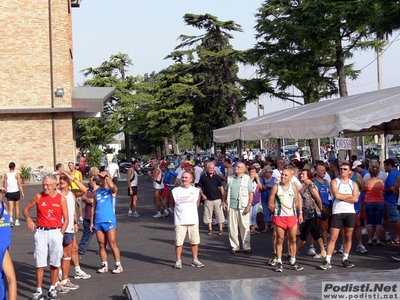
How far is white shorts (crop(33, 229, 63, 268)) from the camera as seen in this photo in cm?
904

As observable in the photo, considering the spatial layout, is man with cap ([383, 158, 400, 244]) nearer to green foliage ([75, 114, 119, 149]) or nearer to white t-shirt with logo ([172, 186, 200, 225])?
white t-shirt with logo ([172, 186, 200, 225])

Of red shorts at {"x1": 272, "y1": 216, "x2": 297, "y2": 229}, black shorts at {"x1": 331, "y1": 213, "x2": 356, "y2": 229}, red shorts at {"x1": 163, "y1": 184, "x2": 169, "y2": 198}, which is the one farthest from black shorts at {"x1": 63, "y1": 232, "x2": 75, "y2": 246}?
red shorts at {"x1": 163, "y1": 184, "x2": 169, "y2": 198}

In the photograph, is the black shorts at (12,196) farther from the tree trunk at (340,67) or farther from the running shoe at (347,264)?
the tree trunk at (340,67)

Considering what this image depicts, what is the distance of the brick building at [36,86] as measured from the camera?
3506cm

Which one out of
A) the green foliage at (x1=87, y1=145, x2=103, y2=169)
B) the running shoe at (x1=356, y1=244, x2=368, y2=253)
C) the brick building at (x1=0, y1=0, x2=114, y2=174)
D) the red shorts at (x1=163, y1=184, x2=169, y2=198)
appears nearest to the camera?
the running shoe at (x1=356, y1=244, x2=368, y2=253)

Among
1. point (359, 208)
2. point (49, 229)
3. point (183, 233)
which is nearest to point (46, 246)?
point (49, 229)

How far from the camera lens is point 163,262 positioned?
1204 centimetres

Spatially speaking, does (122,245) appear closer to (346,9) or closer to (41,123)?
(346,9)

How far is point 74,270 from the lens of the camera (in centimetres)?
1140

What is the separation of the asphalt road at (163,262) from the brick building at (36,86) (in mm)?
19280

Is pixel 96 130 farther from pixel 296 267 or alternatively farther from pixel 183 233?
pixel 296 267

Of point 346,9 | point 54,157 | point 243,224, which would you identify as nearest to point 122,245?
point 243,224

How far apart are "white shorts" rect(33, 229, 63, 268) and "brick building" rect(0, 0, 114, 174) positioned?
87.0 ft

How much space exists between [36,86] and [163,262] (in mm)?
25346
